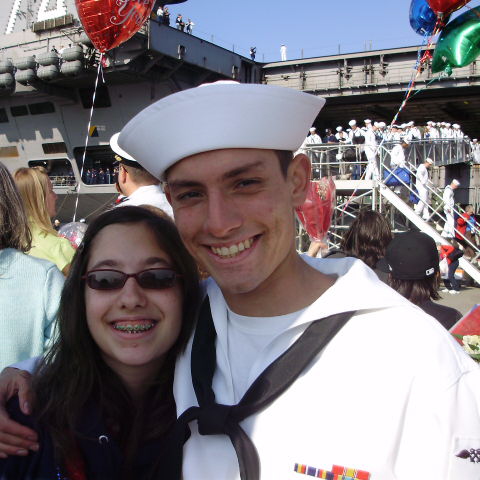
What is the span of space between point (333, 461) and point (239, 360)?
0.39 meters

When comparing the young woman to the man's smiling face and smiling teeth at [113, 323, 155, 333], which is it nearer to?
smiling teeth at [113, 323, 155, 333]

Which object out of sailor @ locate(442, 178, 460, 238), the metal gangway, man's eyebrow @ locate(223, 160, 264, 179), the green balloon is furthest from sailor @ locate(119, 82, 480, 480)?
sailor @ locate(442, 178, 460, 238)

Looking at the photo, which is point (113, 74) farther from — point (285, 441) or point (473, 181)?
point (285, 441)

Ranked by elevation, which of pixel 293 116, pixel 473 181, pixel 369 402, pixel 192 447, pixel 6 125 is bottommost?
pixel 192 447

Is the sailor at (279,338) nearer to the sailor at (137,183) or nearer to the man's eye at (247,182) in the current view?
the man's eye at (247,182)

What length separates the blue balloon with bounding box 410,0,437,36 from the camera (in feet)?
26.0

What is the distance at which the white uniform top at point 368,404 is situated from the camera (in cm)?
110

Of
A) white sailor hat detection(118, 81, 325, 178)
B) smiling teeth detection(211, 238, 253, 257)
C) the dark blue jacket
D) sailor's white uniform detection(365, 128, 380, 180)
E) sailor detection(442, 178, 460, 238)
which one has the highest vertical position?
sailor's white uniform detection(365, 128, 380, 180)

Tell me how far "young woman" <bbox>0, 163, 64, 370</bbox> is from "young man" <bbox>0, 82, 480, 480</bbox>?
33.4 inches

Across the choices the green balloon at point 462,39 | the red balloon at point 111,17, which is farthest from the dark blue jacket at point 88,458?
the green balloon at point 462,39

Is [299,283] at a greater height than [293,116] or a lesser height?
lesser

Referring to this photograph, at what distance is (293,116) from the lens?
144cm

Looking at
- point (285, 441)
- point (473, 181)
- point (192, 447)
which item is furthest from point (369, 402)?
point (473, 181)

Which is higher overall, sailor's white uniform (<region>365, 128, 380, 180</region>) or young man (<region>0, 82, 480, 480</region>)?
sailor's white uniform (<region>365, 128, 380, 180</region>)
